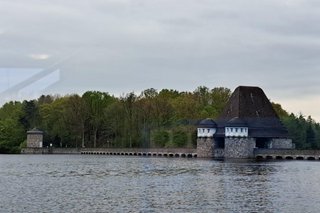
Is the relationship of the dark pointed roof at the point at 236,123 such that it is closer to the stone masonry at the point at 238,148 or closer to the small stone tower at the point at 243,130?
the small stone tower at the point at 243,130

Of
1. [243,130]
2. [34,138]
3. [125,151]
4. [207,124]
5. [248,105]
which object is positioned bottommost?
[125,151]

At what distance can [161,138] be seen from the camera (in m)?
104

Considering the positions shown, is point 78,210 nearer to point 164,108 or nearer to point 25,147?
point 164,108

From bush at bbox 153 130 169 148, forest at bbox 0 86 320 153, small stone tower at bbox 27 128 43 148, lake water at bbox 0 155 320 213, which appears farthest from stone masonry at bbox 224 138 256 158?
small stone tower at bbox 27 128 43 148

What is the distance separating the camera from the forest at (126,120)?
101688 mm

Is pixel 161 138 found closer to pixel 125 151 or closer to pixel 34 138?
pixel 125 151

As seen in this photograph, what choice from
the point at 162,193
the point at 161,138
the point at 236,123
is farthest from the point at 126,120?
the point at 162,193

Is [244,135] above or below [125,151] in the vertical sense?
above

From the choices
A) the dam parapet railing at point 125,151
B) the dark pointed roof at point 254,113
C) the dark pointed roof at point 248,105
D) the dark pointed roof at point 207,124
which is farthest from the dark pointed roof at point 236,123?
the dam parapet railing at point 125,151

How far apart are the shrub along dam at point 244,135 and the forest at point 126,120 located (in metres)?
2.60

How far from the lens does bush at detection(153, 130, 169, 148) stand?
102688mm

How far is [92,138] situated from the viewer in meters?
121

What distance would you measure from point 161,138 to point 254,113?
15791mm

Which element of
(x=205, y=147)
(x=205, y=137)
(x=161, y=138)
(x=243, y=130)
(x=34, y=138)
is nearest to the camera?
(x=243, y=130)
